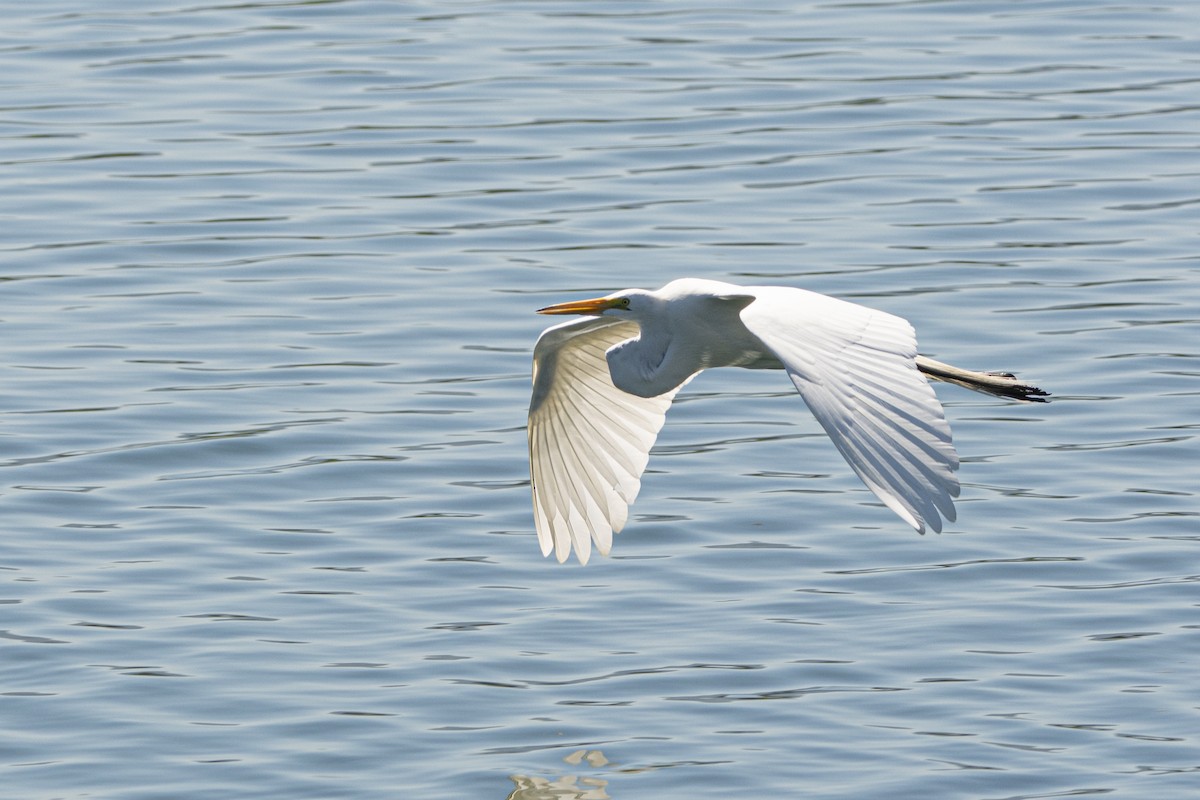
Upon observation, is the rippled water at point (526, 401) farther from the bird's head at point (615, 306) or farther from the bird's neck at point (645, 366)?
the bird's head at point (615, 306)

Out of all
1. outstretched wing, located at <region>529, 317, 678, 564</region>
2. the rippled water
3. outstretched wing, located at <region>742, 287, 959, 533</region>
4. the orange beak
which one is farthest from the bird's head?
the rippled water

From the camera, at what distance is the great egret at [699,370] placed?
588 centimetres

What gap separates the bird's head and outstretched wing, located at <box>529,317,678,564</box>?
305mm

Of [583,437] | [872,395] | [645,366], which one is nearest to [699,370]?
[645,366]

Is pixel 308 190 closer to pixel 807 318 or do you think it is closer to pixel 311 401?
pixel 311 401

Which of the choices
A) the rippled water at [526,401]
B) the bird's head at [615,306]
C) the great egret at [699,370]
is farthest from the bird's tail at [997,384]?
the bird's head at [615,306]

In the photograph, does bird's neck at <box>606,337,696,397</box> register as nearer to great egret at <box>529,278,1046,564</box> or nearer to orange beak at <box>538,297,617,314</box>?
great egret at <box>529,278,1046,564</box>

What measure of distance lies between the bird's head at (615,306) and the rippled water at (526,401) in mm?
1095

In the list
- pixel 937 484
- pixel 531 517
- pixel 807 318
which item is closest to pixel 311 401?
pixel 531 517

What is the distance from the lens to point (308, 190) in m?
13.3

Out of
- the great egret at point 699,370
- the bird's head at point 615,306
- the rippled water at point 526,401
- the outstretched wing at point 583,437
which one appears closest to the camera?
the great egret at point 699,370

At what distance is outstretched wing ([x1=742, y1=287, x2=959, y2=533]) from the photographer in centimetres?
574

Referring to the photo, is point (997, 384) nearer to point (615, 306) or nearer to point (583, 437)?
point (615, 306)

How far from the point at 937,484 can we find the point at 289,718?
2.65m
